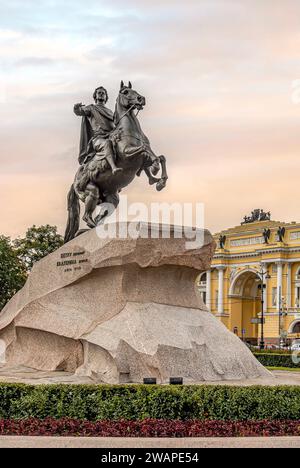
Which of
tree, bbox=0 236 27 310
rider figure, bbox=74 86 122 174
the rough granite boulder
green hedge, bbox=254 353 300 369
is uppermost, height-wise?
rider figure, bbox=74 86 122 174

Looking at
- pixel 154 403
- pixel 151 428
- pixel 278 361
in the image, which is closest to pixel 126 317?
pixel 154 403

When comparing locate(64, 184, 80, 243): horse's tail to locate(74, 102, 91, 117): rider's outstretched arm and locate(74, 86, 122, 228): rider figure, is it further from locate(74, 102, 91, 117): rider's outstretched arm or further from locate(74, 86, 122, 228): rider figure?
locate(74, 102, 91, 117): rider's outstretched arm

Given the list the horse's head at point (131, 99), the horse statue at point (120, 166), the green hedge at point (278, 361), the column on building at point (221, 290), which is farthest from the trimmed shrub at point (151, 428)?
the column on building at point (221, 290)

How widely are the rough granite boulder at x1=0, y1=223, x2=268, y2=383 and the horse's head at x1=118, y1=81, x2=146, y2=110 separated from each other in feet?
8.25

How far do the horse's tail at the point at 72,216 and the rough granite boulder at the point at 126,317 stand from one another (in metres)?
1.66

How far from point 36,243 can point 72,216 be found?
21.6m

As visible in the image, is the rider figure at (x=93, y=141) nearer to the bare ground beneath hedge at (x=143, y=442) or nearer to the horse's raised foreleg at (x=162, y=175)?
the horse's raised foreleg at (x=162, y=175)

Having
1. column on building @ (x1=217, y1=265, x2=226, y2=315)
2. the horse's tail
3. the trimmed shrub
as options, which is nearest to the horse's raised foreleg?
the horse's tail

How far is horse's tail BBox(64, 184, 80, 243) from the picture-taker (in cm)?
1727

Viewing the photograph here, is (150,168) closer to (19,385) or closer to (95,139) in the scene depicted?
(95,139)

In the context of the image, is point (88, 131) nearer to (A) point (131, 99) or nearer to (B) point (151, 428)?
(A) point (131, 99)

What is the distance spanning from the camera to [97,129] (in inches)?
637

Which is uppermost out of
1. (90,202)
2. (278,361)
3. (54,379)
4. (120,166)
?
(120,166)

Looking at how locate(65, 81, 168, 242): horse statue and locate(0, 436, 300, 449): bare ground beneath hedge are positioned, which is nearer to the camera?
locate(0, 436, 300, 449): bare ground beneath hedge
